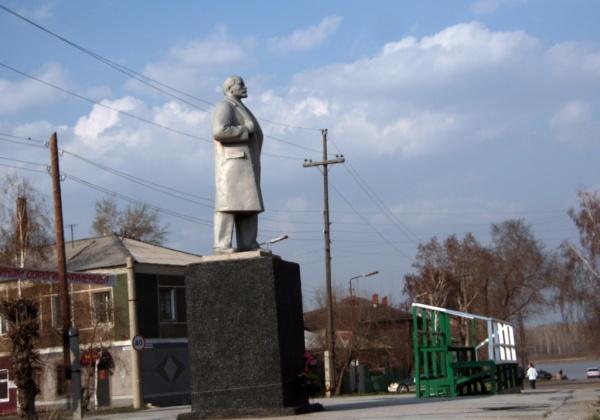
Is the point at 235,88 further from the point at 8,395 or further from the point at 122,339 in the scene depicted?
the point at 8,395

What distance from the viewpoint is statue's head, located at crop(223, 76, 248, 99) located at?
1325cm

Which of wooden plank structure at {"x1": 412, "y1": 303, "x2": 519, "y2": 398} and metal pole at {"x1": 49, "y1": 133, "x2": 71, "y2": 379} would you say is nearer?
wooden plank structure at {"x1": 412, "y1": 303, "x2": 519, "y2": 398}

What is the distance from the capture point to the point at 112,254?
4047cm

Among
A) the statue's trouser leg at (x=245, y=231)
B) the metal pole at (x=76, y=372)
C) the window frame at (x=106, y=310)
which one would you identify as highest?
the statue's trouser leg at (x=245, y=231)

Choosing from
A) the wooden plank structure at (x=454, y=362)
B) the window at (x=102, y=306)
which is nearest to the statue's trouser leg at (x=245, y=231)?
Result: the wooden plank structure at (x=454, y=362)

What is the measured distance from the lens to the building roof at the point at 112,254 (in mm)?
39531

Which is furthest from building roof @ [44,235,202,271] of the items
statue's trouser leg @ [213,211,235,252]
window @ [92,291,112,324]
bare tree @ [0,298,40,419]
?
statue's trouser leg @ [213,211,235,252]

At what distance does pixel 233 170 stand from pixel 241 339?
7.42 feet

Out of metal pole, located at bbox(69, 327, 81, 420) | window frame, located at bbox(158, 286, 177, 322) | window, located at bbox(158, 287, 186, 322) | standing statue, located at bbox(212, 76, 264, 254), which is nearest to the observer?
standing statue, located at bbox(212, 76, 264, 254)

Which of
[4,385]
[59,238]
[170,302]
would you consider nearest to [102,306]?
[170,302]

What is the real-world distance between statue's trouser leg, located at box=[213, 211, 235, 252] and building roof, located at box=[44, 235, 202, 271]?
25.7 meters

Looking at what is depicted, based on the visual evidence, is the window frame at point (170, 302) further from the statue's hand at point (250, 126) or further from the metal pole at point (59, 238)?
the statue's hand at point (250, 126)

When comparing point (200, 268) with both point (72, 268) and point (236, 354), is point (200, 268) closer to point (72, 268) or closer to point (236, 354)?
point (236, 354)

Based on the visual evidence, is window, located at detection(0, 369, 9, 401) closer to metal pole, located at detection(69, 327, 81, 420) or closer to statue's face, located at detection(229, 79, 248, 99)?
metal pole, located at detection(69, 327, 81, 420)
